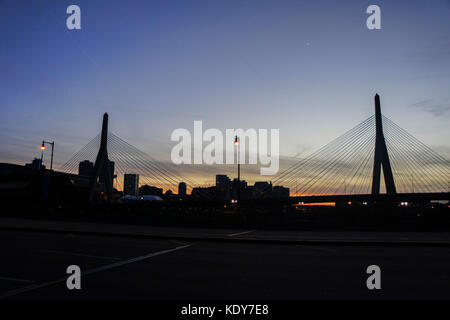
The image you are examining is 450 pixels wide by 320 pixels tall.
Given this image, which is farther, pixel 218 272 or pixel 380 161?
pixel 380 161

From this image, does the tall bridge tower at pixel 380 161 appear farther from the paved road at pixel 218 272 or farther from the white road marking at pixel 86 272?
the white road marking at pixel 86 272

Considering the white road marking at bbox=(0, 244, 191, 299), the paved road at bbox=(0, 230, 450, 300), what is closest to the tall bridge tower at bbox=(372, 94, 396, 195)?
the paved road at bbox=(0, 230, 450, 300)

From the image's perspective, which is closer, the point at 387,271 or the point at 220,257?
the point at 387,271

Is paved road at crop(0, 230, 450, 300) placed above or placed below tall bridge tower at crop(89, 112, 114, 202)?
below

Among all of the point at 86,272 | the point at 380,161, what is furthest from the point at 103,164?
the point at 86,272

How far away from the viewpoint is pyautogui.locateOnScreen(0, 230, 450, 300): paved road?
6.96m

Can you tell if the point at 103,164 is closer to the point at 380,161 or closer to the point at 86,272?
the point at 380,161

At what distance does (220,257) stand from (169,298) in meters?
5.24

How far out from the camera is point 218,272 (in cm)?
903

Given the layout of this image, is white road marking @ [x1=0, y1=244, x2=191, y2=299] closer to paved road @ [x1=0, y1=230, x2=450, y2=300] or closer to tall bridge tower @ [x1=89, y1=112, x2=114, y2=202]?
paved road @ [x1=0, y1=230, x2=450, y2=300]
